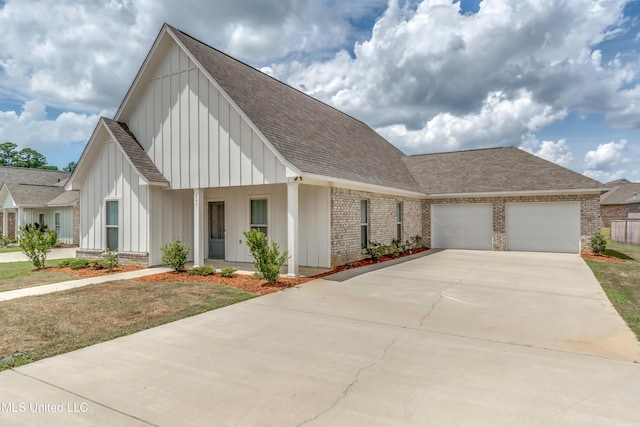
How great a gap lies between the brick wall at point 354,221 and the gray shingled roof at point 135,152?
5832 mm

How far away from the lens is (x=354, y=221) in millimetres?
12516

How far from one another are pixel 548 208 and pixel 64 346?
1847cm

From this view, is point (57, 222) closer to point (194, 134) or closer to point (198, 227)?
point (198, 227)

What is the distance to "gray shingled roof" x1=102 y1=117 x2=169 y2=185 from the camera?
11547mm

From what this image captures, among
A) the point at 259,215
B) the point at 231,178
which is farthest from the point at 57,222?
the point at 231,178

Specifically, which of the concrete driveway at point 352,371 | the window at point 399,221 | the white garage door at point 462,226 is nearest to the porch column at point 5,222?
the window at point 399,221

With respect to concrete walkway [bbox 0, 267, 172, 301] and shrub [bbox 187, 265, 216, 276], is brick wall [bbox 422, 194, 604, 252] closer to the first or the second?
shrub [bbox 187, 265, 216, 276]

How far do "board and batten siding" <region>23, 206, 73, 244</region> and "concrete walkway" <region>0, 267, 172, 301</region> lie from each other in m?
15.4

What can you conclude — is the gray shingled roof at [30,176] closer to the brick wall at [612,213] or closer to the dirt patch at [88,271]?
the dirt patch at [88,271]

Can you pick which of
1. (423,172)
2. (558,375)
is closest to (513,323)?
(558,375)

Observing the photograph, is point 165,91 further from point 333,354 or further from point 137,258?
point 333,354

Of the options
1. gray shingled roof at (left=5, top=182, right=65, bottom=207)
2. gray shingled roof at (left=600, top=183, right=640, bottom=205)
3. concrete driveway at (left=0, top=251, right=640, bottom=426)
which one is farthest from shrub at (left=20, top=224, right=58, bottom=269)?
gray shingled roof at (left=600, top=183, right=640, bottom=205)

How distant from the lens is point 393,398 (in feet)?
11.3

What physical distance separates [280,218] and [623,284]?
32.1 feet
